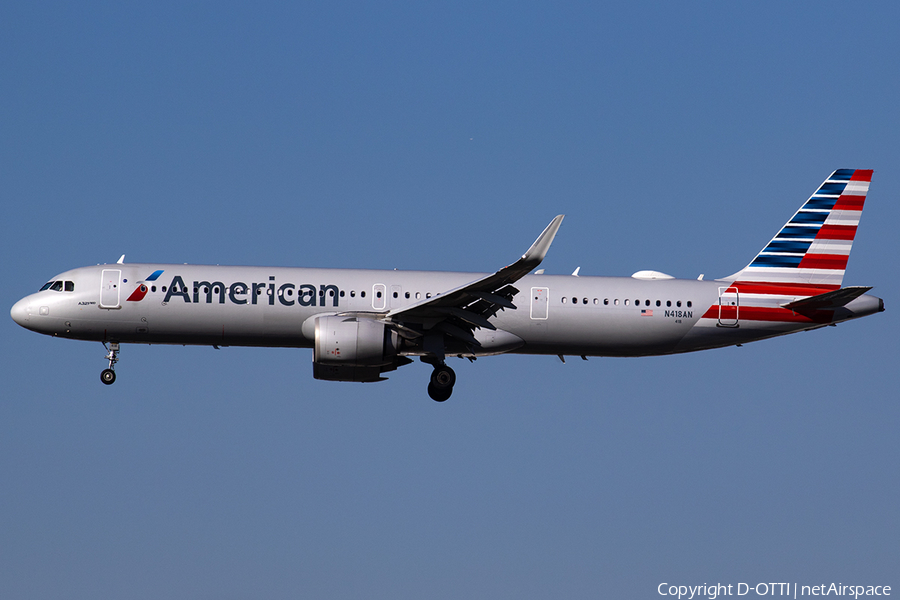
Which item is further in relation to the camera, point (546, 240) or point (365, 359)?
point (365, 359)

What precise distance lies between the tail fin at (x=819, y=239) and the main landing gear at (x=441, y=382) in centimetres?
1045

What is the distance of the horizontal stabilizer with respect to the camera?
3544 centimetres

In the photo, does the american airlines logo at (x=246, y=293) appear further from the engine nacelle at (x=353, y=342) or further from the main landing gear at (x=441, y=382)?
the main landing gear at (x=441, y=382)

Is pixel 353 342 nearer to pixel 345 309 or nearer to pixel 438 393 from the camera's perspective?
pixel 345 309

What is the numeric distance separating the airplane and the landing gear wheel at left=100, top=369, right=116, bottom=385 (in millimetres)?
46

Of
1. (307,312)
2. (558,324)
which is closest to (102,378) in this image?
(307,312)

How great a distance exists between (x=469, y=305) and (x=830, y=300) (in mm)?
11790

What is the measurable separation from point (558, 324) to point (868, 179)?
13251mm

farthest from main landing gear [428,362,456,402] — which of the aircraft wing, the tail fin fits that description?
the tail fin

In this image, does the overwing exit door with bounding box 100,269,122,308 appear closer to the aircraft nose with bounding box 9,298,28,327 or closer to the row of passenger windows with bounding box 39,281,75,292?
the row of passenger windows with bounding box 39,281,75,292

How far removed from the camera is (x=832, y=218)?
39.9 metres

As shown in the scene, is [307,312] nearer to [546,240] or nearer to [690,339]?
[546,240]

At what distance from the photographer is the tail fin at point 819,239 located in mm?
38875

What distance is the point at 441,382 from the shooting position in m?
36.1
